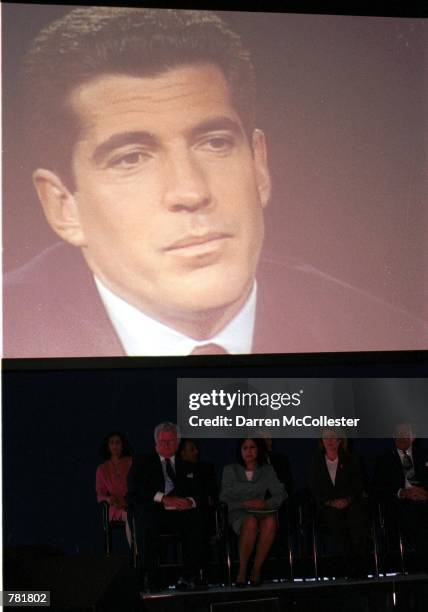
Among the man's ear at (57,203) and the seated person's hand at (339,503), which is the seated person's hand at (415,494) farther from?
the man's ear at (57,203)

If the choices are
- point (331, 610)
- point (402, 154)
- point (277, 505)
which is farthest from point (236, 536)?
Result: point (402, 154)

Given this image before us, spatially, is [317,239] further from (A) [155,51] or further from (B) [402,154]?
(A) [155,51]

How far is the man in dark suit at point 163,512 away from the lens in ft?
16.9

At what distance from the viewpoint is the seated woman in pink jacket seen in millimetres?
5582

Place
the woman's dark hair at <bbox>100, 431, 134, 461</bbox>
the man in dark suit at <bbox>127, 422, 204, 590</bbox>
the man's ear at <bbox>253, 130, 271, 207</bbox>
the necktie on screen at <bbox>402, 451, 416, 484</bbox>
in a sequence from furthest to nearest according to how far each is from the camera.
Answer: the woman's dark hair at <bbox>100, 431, 134, 461</bbox> → the necktie on screen at <bbox>402, 451, 416, 484</bbox> → the man's ear at <bbox>253, 130, 271, 207</bbox> → the man in dark suit at <bbox>127, 422, 204, 590</bbox>

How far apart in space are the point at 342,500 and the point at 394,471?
1.27ft

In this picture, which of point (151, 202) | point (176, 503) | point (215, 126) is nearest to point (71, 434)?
point (176, 503)

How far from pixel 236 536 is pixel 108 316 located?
148cm

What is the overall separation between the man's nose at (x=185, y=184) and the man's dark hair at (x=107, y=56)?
40 centimetres

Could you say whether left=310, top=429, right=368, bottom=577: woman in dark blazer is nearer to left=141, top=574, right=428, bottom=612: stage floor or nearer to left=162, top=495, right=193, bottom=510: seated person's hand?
left=141, top=574, right=428, bottom=612: stage floor

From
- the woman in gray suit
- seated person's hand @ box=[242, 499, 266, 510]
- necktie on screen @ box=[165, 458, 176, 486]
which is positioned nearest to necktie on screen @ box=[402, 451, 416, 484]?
the woman in gray suit

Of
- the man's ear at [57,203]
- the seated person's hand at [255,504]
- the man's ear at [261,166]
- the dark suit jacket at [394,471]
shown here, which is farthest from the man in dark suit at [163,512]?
the man's ear at [261,166]

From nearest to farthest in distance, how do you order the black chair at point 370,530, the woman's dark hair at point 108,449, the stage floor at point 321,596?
the stage floor at point 321,596
the black chair at point 370,530
the woman's dark hair at point 108,449

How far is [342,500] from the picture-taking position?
17.9ft
